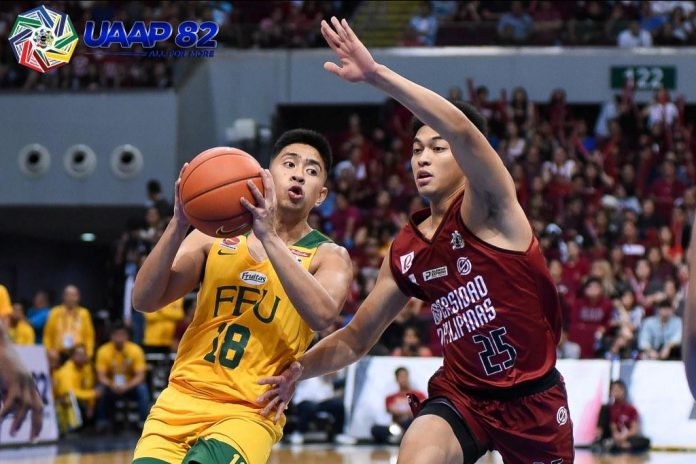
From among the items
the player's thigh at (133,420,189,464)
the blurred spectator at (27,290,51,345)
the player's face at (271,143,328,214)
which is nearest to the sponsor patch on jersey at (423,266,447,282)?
the player's face at (271,143,328,214)

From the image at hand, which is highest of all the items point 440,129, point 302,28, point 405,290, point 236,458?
point 302,28

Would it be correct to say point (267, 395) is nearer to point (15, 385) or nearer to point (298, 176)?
point (298, 176)

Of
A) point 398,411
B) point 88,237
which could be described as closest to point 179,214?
point 398,411

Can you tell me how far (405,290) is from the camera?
525 cm

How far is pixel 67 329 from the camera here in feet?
49.3

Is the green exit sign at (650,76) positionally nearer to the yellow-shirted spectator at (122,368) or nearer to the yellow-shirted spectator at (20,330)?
the yellow-shirted spectator at (122,368)

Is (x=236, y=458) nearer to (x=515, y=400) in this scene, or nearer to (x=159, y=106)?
(x=515, y=400)

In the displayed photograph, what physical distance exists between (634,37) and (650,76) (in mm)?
759

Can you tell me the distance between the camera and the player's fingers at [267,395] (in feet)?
15.5

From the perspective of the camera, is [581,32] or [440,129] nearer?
[440,129]

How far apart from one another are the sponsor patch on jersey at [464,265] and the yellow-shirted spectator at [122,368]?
10.2 metres

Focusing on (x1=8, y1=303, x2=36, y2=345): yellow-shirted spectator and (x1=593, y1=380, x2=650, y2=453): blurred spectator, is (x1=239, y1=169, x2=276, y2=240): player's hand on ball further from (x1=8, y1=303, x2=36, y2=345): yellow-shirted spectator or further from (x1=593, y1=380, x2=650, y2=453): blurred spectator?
(x1=8, y1=303, x2=36, y2=345): yellow-shirted spectator

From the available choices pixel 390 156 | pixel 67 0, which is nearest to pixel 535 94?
pixel 390 156

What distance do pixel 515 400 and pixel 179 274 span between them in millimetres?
1558
